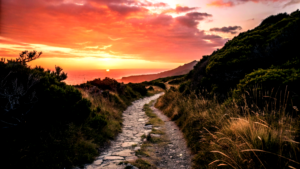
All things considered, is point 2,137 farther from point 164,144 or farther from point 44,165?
point 164,144

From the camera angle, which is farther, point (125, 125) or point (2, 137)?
point (125, 125)

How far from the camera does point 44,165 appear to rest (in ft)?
12.9

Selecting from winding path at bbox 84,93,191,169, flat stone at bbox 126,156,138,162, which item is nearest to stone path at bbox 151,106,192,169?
winding path at bbox 84,93,191,169

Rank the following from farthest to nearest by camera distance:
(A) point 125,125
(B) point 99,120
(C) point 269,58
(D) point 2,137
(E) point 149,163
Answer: (A) point 125,125 → (C) point 269,58 → (B) point 99,120 → (E) point 149,163 → (D) point 2,137

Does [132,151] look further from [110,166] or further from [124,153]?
[110,166]

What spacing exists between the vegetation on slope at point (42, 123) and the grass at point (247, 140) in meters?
3.27

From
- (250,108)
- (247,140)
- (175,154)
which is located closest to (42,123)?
(175,154)

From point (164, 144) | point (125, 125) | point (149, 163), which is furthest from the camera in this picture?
point (125, 125)

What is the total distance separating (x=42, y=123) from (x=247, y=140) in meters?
5.66

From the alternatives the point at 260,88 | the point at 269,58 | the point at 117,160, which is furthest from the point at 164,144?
the point at 269,58

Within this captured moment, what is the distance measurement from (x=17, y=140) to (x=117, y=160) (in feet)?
8.60

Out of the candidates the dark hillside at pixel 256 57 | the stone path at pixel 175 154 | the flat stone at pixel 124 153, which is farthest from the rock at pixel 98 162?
the dark hillside at pixel 256 57

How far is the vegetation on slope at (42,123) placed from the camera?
13.2 ft

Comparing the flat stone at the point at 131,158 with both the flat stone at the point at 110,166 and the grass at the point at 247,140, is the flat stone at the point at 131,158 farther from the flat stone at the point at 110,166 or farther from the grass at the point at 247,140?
the grass at the point at 247,140
